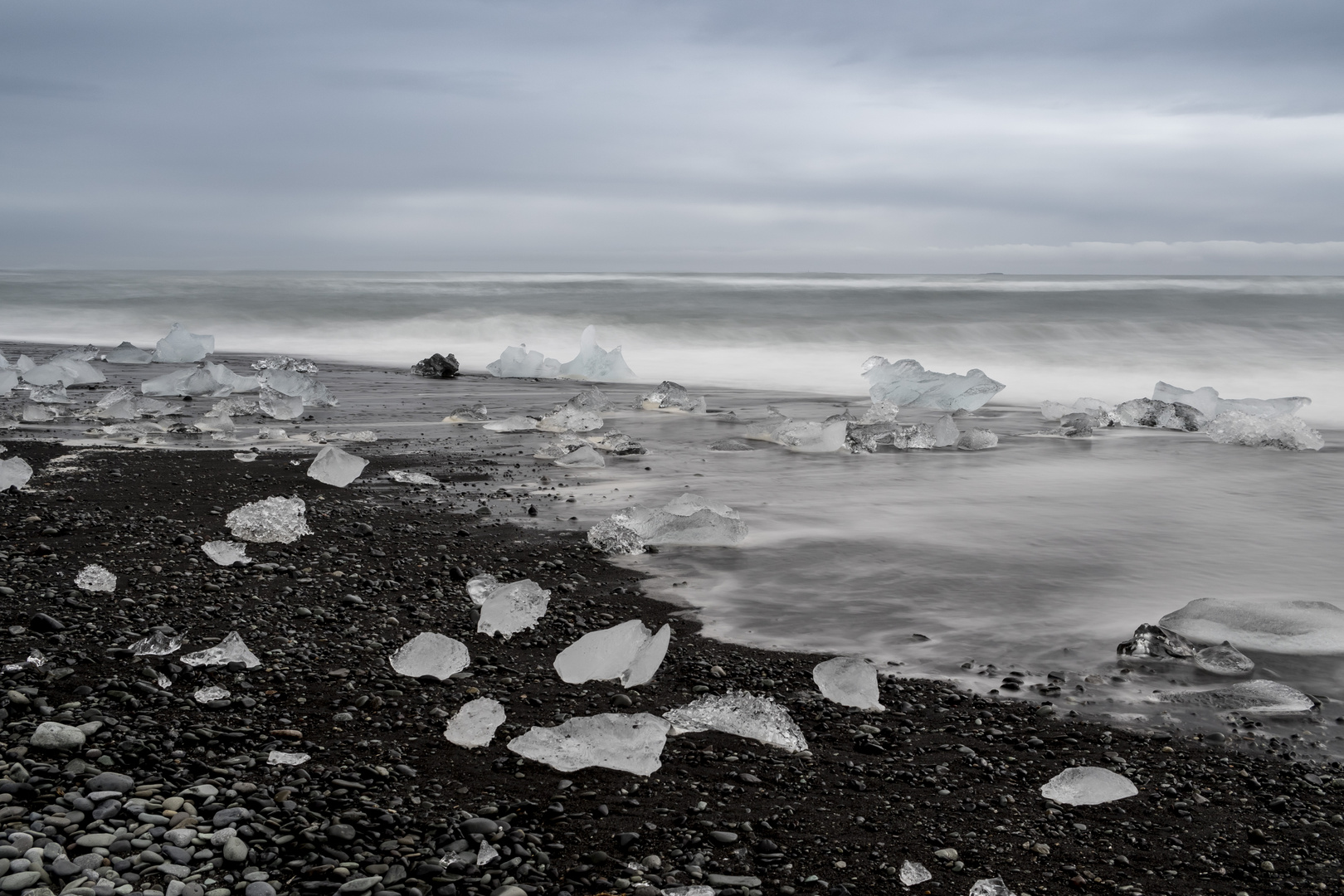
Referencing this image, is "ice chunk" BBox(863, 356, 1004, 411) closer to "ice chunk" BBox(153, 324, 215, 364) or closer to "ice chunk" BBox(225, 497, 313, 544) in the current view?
"ice chunk" BBox(225, 497, 313, 544)

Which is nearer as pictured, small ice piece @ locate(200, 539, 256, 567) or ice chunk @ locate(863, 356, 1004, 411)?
small ice piece @ locate(200, 539, 256, 567)

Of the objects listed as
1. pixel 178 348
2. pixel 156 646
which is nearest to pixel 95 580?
pixel 156 646

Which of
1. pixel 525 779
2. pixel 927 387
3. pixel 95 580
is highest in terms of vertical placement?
pixel 927 387

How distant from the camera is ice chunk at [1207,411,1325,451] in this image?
8.58m

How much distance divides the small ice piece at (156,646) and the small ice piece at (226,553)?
902mm

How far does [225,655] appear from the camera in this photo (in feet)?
10.1

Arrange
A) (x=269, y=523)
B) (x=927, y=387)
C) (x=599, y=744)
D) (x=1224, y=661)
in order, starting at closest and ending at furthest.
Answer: (x=599, y=744), (x=1224, y=661), (x=269, y=523), (x=927, y=387)

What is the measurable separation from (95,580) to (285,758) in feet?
5.35

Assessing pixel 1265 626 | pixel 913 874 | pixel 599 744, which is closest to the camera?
pixel 913 874

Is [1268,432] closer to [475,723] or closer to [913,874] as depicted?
[913,874]

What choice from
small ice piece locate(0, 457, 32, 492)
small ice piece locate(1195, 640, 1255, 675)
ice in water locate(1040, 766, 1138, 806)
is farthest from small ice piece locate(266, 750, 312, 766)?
small ice piece locate(0, 457, 32, 492)

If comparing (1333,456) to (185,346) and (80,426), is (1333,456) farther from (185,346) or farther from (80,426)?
(185,346)

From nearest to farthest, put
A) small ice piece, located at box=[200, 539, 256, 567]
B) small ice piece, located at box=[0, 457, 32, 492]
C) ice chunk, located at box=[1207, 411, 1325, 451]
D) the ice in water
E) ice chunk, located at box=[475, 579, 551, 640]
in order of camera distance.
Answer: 1. the ice in water
2. ice chunk, located at box=[475, 579, 551, 640]
3. small ice piece, located at box=[200, 539, 256, 567]
4. small ice piece, located at box=[0, 457, 32, 492]
5. ice chunk, located at box=[1207, 411, 1325, 451]

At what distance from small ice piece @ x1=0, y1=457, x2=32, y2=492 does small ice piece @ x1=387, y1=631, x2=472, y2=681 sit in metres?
3.14
